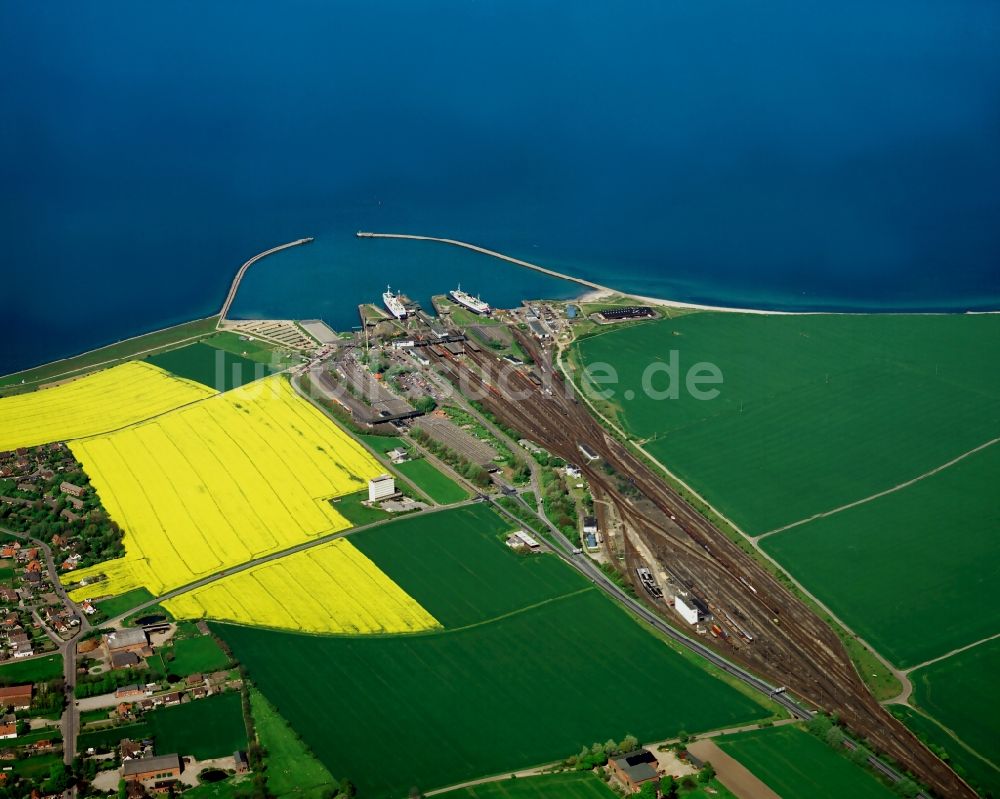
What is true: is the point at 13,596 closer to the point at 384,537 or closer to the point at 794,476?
the point at 384,537

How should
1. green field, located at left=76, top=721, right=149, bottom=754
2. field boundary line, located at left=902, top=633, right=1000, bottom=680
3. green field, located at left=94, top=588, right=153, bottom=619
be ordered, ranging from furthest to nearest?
green field, located at left=94, top=588, right=153, bottom=619
field boundary line, located at left=902, top=633, right=1000, bottom=680
green field, located at left=76, top=721, right=149, bottom=754

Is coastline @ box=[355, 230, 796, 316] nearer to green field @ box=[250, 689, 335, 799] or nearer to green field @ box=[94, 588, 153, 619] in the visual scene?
green field @ box=[94, 588, 153, 619]

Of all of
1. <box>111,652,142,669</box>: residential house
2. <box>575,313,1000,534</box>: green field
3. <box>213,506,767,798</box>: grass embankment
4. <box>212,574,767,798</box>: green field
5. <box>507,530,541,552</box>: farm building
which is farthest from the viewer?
<box>575,313,1000,534</box>: green field

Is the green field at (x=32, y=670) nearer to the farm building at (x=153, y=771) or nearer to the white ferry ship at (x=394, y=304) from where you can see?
the farm building at (x=153, y=771)

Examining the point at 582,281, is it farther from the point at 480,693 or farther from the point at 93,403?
the point at 480,693

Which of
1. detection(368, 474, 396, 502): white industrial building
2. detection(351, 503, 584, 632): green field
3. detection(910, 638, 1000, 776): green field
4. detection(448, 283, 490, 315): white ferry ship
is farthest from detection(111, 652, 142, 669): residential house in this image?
detection(448, 283, 490, 315): white ferry ship

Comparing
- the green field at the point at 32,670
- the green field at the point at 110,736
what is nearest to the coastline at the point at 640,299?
the green field at the point at 32,670

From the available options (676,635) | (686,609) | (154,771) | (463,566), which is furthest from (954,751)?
(154,771)
